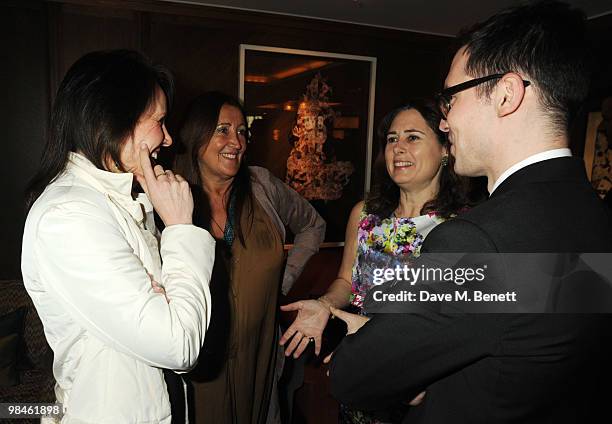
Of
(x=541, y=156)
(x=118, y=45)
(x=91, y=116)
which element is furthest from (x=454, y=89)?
(x=118, y=45)

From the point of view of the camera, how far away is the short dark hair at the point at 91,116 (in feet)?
3.18

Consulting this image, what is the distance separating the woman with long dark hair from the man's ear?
124 cm

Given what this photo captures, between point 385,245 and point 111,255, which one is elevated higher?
point 111,255

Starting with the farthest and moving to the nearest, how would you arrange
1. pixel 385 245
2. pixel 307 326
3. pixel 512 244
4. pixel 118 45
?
pixel 118 45 < pixel 385 245 < pixel 307 326 < pixel 512 244

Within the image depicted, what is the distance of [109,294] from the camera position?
0.84 metres

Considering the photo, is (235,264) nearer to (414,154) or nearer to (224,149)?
(224,149)

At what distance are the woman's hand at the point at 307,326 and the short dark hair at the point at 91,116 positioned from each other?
0.83m

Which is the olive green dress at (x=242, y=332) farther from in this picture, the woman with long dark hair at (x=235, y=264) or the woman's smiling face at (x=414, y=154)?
the woman's smiling face at (x=414, y=154)

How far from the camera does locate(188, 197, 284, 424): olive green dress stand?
164 cm

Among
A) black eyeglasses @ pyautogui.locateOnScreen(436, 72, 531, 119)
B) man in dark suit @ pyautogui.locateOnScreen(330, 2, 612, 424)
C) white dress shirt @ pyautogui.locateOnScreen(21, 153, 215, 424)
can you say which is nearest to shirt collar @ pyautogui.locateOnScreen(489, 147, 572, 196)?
man in dark suit @ pyautogui.locateOnScreen(330, 2, 612, 424)

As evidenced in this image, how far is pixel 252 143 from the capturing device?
389 centimetres

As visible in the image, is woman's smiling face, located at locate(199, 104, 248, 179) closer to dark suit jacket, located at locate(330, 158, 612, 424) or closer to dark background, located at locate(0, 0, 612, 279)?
dark suit jacket, located at locate(330, 158, 612, 424)

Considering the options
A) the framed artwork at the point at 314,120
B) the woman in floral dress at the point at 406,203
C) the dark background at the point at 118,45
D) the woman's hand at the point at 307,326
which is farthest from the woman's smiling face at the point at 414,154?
the framed artwork at the point at 314,120

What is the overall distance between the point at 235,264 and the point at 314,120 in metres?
2.61
